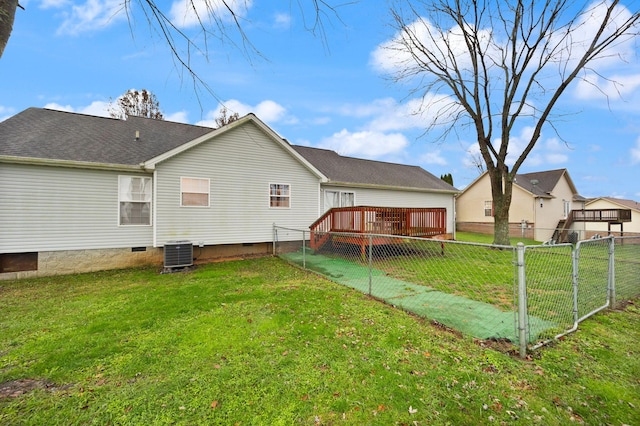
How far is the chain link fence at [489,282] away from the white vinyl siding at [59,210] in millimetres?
5448

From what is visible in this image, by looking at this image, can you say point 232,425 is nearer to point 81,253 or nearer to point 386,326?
point 386,326

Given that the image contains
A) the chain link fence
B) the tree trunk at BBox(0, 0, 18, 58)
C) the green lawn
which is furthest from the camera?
the chain link fence

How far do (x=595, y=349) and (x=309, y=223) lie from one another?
30.1 ft

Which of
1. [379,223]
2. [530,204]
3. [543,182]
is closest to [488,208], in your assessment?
[530,204]

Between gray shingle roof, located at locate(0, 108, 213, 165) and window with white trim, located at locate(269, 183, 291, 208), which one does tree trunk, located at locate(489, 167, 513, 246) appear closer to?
window with white trim, located at locate(269, 183, 291, 208)

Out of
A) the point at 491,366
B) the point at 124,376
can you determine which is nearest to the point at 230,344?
the point at 124,376

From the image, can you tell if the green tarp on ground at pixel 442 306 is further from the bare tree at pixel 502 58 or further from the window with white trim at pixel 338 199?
the bare tree at pixel 502 58

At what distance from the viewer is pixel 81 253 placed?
8.42 metres

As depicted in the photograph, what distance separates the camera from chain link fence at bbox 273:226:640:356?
3977 millimetres

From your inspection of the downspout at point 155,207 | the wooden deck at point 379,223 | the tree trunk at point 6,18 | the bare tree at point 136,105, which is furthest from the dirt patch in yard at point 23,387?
the bare tree at point 136,105

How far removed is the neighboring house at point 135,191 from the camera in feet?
25.8

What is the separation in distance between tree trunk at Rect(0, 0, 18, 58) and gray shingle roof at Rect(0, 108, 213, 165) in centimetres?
769

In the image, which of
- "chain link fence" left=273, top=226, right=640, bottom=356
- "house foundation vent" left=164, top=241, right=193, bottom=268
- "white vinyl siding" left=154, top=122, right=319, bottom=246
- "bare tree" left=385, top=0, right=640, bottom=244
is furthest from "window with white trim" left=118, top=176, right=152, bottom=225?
"bare tree" left=385, top=0, right=640, bottom=244

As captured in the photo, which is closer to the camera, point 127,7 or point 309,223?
point 127,7
